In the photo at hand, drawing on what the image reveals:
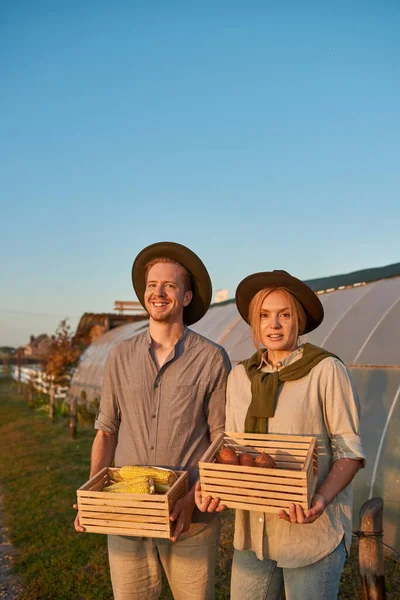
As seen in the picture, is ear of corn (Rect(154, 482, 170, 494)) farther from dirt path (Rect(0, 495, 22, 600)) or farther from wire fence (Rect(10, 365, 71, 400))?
wire fence (Rect(10, 365, 71, 400))

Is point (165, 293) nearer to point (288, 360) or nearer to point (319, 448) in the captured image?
point (288, 360)

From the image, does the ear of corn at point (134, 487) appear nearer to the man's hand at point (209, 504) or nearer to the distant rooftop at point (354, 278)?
the man's hand at point (209, 504)

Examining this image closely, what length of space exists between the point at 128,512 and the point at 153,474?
0.19 metres

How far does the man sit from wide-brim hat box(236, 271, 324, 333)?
339mm

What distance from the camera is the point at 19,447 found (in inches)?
433

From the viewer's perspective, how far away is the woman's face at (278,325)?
2.29 m

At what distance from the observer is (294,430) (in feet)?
7.18

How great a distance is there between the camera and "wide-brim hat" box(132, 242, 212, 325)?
268 cm

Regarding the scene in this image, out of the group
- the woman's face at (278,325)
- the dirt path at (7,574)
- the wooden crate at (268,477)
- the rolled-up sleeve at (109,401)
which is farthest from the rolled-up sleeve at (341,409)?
the dirt path at (7,574)

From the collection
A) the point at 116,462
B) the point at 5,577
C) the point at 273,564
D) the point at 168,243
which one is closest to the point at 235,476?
the point at 273,564

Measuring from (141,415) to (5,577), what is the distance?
11.6 feet

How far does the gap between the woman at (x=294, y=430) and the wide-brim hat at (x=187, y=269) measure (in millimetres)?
410

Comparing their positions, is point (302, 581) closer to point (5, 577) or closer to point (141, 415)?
point (141, 415)

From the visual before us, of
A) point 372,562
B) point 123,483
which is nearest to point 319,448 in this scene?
point 123,483
